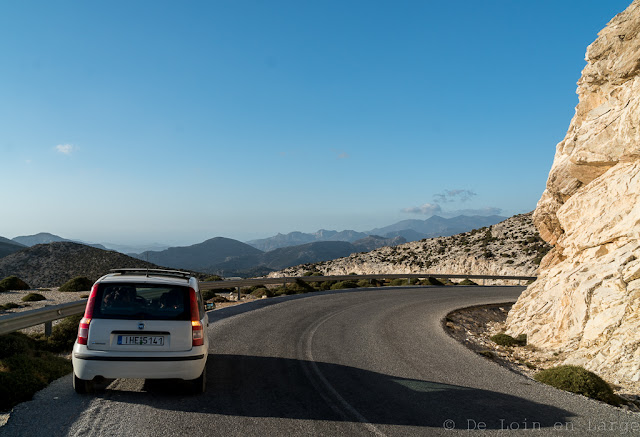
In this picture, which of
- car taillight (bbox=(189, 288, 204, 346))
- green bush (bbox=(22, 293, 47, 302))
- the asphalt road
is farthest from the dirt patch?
green bush (bbox=(22, 293, 47, 302))

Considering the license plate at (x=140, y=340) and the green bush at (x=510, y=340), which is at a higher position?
the license plate at (x=140, y=340)

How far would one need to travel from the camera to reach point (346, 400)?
6.33m

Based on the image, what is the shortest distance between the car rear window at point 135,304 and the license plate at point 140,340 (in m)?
0.28

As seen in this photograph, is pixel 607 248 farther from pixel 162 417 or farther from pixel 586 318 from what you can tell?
pixel 162 417

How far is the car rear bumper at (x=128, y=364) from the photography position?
5715mm

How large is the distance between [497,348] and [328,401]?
864cm

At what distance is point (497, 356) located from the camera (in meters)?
11.3

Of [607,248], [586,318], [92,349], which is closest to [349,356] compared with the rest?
[92,349]

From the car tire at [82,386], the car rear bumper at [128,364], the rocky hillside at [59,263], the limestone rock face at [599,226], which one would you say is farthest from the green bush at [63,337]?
the rocky hillside at [59,263]

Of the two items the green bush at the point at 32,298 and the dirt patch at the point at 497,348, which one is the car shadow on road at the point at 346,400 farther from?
the green bush at the point at 32,298

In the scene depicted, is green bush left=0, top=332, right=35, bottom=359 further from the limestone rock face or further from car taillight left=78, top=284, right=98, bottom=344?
the limestone rock face

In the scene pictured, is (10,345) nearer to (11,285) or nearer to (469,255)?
(11,285)

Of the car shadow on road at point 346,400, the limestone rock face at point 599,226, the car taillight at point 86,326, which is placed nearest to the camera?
the car shadow on road at point 346,400

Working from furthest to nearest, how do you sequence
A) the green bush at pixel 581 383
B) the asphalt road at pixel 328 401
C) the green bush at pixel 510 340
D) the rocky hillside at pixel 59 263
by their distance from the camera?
the rocky hillside at pixel 59 263, the green bush at pixel 510 340, the green bush at pixel 581 383, the asphalt road at pixel 328 401
